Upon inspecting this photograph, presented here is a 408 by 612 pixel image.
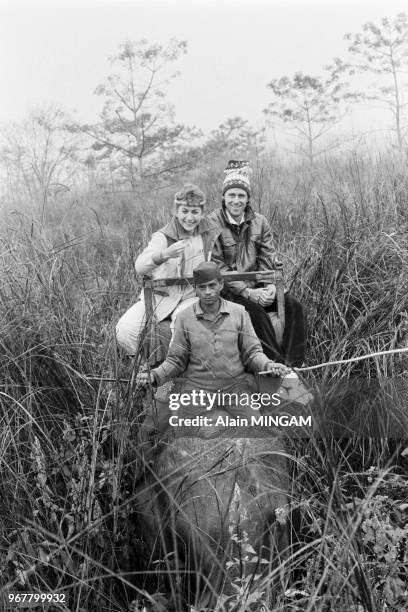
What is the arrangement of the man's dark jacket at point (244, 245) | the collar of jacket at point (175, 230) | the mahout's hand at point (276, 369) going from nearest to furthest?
the mahout's hand at point (276, 369), the collar of jacket at point (175, 230), the man's dark jacket at point (244, 245)

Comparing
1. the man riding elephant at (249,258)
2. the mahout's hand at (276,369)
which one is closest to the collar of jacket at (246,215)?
the man riding elephant at (249,258)

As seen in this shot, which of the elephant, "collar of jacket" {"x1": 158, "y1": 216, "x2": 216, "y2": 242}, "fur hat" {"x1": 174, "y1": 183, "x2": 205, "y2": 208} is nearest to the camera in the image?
the elephant

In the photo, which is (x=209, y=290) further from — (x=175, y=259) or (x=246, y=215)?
(x=246, y=215)

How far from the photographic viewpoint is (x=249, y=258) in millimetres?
3672

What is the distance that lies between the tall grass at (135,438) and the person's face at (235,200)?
75 cm

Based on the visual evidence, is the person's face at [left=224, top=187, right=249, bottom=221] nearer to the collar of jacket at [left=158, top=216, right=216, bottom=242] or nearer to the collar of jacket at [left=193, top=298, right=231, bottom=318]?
the collar of jacket at [left=158, top=216, right=216, bottom=242]

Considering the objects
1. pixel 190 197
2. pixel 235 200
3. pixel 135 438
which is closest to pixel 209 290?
pixel 135 438

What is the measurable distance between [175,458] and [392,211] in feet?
10.2

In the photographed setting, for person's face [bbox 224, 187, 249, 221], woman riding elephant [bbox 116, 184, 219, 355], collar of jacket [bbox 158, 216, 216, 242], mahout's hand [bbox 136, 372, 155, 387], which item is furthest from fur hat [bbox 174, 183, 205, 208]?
mahout's hand [bbox 136, 372, 155, 387]

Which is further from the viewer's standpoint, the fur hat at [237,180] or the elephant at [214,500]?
the fur hat at [237,180]

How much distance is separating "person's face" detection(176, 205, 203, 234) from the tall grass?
1.59 ft

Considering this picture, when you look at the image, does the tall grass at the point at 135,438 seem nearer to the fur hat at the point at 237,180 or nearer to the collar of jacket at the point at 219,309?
the collar of jacket at the point at 219,309

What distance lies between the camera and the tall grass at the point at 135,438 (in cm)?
212

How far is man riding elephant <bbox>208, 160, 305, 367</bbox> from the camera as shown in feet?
10.8
